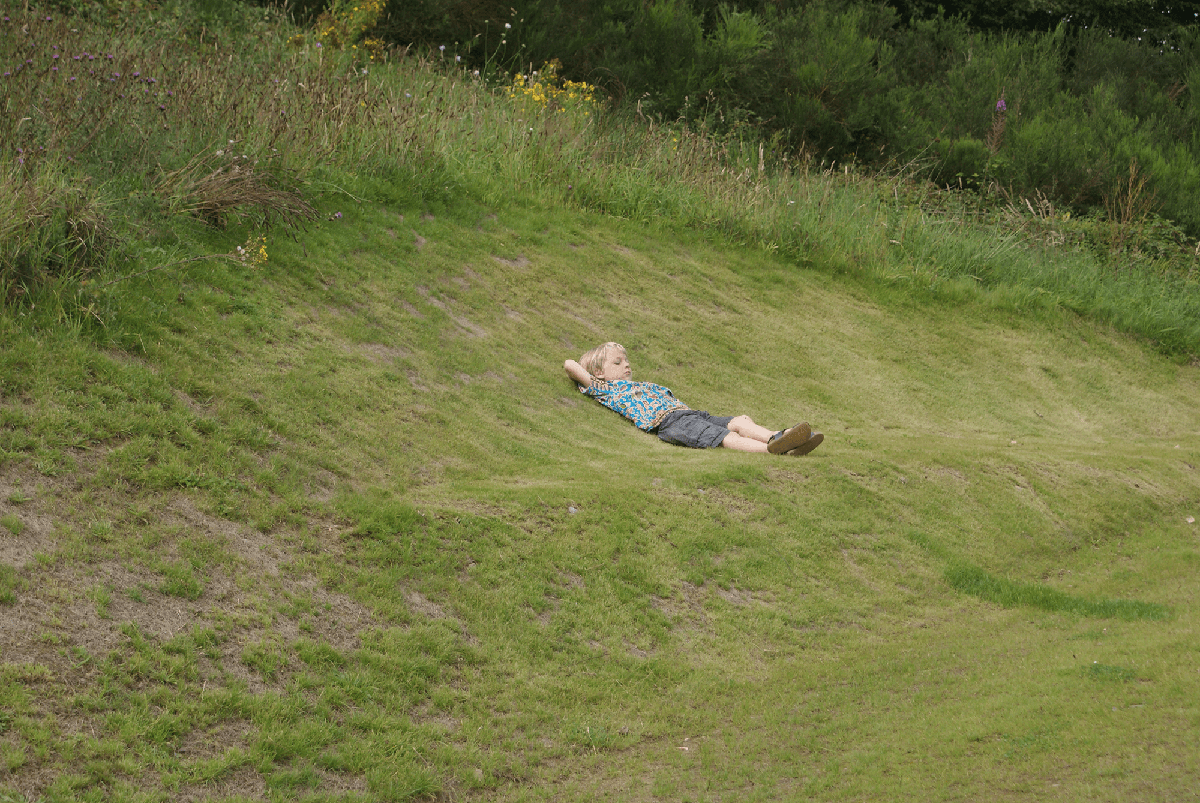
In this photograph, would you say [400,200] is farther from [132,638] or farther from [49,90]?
[132,638]

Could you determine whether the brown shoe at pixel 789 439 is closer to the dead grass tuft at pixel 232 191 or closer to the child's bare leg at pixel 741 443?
the child's bare leg at pixel 741 443

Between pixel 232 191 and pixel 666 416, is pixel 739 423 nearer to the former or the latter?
pixel 666 416

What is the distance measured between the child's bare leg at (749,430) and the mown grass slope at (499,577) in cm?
47

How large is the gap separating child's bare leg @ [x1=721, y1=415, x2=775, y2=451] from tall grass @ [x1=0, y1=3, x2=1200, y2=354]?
173 inches

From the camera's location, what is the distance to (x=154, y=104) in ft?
30.9

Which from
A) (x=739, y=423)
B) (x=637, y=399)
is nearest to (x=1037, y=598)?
(x=739, y=423)

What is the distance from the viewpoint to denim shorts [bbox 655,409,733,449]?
9266 millimetres

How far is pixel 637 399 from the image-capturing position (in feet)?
32.0

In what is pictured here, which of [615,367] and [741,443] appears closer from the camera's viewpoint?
[741,443]

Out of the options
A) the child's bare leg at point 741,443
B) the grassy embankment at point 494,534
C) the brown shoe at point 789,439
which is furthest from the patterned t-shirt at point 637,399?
the brown shoe at point 789,439

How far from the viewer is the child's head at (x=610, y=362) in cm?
994

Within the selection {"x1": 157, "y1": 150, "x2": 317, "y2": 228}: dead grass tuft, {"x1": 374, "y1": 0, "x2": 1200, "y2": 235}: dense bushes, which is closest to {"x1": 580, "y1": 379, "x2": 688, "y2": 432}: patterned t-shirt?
{"x1": 157, "y1": 150, "x2": 317, "y2": 228}: dead grass tuft

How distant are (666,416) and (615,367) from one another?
0.73m

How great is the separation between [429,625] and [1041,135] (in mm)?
18212
